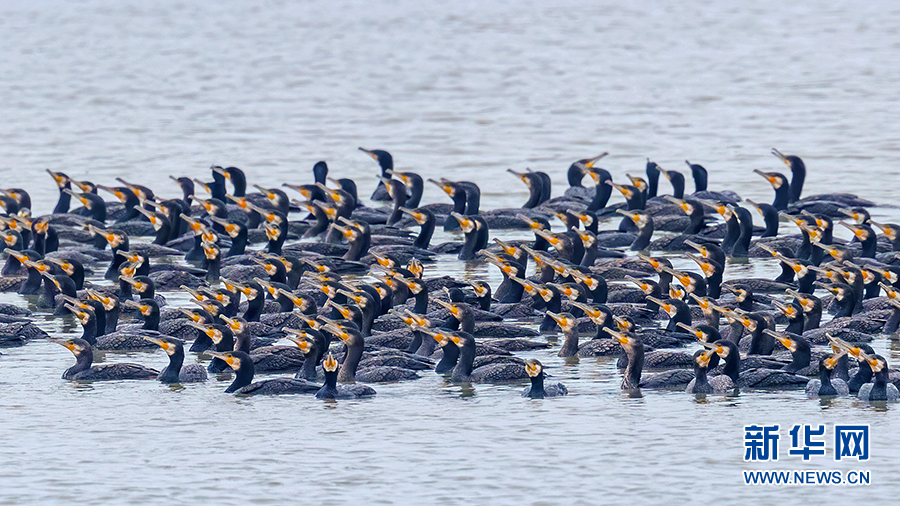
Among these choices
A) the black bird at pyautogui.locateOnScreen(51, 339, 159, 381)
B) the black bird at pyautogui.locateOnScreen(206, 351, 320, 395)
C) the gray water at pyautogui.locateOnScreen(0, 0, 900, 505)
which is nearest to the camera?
the gray water at pyautogui.locateOnScreen(0, 0, 900, 505)

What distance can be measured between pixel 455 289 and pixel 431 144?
25.4 meters

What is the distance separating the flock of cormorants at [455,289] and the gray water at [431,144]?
486 millimetres

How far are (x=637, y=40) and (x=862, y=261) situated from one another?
5671cm

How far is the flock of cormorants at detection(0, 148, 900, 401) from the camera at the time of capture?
20.9m

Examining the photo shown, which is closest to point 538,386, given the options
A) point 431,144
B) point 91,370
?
point 91,370

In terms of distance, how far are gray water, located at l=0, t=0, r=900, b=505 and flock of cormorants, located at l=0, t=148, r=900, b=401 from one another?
19.1 inches

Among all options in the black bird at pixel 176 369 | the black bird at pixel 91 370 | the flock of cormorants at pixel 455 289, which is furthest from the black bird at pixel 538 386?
the black bird at pixel 91 370

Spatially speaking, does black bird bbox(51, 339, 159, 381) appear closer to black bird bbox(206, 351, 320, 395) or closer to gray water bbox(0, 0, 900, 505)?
gray water bbox(0, 0, 900, 505)

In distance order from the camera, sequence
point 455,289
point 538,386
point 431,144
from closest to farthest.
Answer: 1. point 538,386
2. point 455,289
3. point 431,144

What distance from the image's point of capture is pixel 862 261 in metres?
27.8

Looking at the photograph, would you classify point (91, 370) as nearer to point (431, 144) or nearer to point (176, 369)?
point (176, 369)

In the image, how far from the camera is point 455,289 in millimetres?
24156

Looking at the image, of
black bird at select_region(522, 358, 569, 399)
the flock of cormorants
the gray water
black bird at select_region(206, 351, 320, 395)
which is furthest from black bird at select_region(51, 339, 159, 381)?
black bird at select_region(522, 358, 569, 399)

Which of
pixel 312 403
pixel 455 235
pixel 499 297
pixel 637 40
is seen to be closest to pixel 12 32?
pixel 637 40
